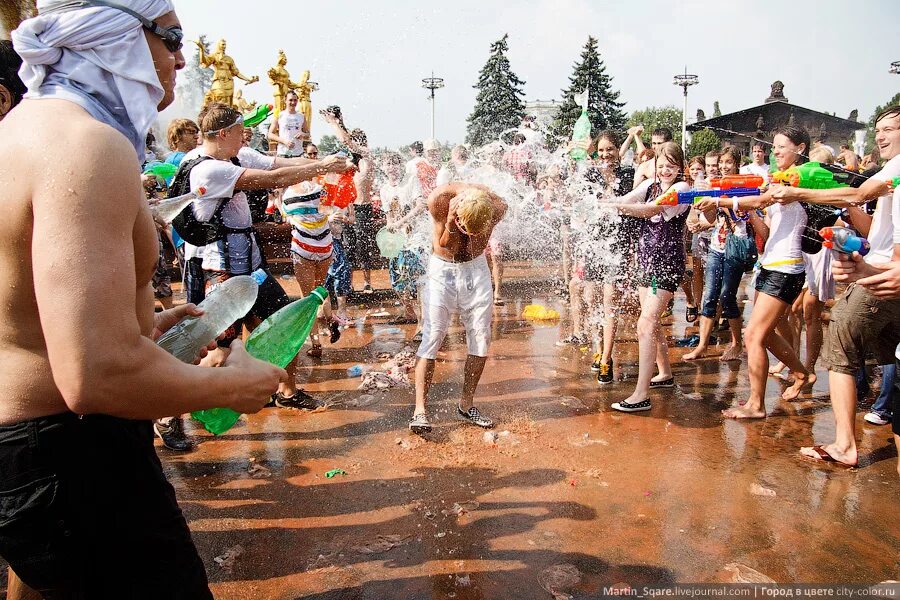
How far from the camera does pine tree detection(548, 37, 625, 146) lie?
3406 cm

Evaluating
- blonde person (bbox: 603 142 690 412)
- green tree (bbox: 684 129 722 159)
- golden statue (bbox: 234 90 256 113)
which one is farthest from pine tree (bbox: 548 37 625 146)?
blonde person (bbox: 603 142 690 412)

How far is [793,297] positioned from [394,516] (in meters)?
3.43

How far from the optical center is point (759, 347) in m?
4.40

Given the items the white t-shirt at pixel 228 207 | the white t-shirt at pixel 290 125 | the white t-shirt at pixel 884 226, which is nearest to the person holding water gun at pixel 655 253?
the white t-shirt at pixel 884 226

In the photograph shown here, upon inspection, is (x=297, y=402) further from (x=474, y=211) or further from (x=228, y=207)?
(x=474, y=211)

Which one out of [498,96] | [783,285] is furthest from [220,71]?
[498,96]

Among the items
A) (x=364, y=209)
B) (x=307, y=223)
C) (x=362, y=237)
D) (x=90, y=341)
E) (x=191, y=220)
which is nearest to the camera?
(x=90, y=341)

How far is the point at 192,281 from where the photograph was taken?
4242mm

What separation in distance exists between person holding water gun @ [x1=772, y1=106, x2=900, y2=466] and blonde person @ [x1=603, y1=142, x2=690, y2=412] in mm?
1099

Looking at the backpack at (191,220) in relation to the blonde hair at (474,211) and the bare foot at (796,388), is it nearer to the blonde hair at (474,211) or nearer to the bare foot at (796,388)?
the blonde hair at (474,211)

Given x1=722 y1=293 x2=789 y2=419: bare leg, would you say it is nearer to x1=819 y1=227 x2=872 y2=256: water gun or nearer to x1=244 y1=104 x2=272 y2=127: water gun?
x1=819 y1=227 x2=872 y2=256: water gun

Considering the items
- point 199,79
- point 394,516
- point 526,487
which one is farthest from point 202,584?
point 199,79

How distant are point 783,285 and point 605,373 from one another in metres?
1.77

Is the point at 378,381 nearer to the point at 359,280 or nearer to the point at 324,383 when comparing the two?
the point at 324,383
